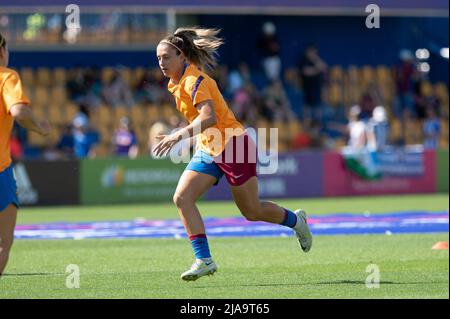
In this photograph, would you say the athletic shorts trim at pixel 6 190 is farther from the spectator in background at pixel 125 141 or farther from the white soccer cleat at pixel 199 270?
the spectator in background at pixel 125 141

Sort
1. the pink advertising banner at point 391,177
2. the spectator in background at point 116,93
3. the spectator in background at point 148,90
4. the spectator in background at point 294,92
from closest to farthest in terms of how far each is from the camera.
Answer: the pink advertising banner at point 391,177, the spectator in background at point 116,93, the spectator in background at point 148,90, the spectator in background at point 294,92

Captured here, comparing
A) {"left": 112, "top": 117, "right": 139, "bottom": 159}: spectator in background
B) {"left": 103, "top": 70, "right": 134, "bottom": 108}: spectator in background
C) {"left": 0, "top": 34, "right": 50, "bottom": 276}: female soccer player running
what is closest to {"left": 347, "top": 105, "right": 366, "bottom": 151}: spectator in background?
{"left": 112, "top": 117, "right": 139, "bottom": 159}: spectator in background

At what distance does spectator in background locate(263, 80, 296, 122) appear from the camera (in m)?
29.8

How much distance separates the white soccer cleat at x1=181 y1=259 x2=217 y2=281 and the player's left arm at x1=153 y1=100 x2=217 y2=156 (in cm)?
112

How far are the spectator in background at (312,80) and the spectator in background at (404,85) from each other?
252 centimetres

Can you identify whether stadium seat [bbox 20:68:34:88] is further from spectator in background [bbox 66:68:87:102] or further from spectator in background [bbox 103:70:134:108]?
spectator in background [bbox 103:70:134:108]

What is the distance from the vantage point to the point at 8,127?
8.71 metres

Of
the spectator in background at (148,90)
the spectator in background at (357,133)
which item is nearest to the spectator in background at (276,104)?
the spectator in background at (357,133)

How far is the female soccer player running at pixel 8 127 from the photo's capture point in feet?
27.4

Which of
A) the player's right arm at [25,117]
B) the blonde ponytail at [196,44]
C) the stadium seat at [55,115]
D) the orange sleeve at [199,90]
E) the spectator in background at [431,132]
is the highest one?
the blonde ponytail at [196,44]

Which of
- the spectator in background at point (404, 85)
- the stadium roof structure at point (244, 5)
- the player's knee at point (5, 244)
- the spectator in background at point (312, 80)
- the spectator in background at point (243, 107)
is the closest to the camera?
the player's knee at point (5, 244)

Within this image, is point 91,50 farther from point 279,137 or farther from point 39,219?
point 39,219

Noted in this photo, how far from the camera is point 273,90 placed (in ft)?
99.5
